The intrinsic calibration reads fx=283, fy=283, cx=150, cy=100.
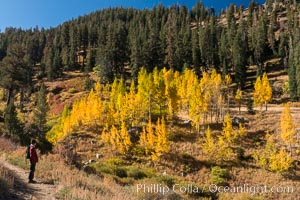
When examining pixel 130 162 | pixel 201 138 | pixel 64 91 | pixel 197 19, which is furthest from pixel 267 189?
pixel 197 19

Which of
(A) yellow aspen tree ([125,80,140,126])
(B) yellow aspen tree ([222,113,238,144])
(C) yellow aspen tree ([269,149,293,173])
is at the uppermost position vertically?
(A) yellow aspen tree ([125,80,140,126])

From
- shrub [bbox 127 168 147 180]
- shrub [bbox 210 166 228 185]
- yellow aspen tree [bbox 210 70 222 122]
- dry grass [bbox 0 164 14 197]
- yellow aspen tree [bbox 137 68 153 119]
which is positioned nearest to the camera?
dry grass [bbox 0 164 14 197]

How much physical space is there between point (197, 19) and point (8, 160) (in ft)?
491

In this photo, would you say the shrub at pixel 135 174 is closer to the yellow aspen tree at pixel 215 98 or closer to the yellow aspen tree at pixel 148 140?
the yellow aspen tree at pixel 148 140

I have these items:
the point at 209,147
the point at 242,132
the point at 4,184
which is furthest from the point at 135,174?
the point at 242,132

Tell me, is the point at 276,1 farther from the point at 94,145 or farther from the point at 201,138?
the point at 94,145

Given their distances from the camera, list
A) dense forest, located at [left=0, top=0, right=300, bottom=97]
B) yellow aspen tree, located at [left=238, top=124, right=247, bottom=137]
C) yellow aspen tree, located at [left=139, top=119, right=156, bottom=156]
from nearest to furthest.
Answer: yellow aspen tree, located at [left=139, top=119, right=156, bottom=156]
yellow aspen tree, located at [left=238, top=124, right=247, bottom=137]
dense forest, located at [left=0, top=0, right=300, bottom=97]

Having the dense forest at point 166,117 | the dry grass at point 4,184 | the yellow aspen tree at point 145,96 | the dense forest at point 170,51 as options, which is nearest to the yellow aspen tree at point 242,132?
the dense forest at point 166,117

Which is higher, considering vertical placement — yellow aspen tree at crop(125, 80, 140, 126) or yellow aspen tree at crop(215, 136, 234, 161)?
yellow aspen tree at crop(125, 80, 140, 126)

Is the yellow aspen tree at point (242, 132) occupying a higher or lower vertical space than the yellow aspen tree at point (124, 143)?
higher

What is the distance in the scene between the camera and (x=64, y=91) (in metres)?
81.6

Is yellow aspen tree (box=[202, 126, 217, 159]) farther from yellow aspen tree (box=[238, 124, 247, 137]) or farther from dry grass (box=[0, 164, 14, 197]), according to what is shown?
dry grass (box=[0, 164, 14, 197])

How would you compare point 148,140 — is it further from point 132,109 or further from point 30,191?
point 30,191

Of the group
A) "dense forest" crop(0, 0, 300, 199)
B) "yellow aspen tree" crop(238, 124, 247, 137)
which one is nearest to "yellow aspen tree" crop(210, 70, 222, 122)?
"dense forest" crop(0, 0, 300, 199)
